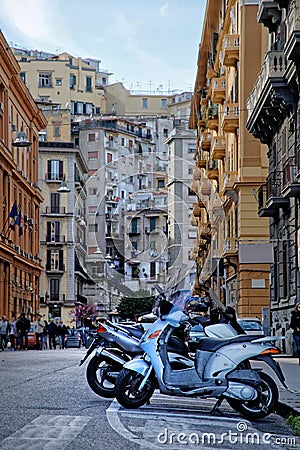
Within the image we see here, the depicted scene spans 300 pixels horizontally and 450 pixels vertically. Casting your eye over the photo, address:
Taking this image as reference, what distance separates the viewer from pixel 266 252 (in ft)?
104

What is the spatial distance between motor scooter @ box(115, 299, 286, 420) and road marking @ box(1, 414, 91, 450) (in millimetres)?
1474

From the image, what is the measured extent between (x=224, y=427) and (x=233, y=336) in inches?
80.6

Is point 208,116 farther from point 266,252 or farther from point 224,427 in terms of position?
point 224,427

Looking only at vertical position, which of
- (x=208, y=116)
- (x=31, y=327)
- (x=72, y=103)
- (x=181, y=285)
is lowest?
(x=31, y=327)

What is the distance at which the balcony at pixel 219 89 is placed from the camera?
166ft

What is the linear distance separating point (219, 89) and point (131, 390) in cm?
3990

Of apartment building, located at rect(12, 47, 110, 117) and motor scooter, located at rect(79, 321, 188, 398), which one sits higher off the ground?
apartment building, located at rect(12, 47, 110, 117)

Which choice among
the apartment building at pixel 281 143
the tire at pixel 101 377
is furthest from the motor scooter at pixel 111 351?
the apartment building at pixel 281 143

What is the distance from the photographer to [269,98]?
1225 inches

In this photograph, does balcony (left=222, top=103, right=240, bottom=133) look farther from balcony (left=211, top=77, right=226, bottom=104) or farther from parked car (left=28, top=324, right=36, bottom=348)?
parked car (left=28, top=324, right=36, bottom=348)

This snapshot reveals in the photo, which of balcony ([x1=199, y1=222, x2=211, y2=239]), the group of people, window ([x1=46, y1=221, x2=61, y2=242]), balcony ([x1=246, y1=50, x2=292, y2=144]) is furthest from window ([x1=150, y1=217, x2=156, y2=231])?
window ([x1=46, y1=221, x2=61, y2=242])

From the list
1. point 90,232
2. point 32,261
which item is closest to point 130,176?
point 90,232

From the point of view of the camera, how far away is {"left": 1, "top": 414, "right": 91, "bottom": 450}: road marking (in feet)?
27.7

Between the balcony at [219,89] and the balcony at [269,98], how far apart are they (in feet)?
47.4
